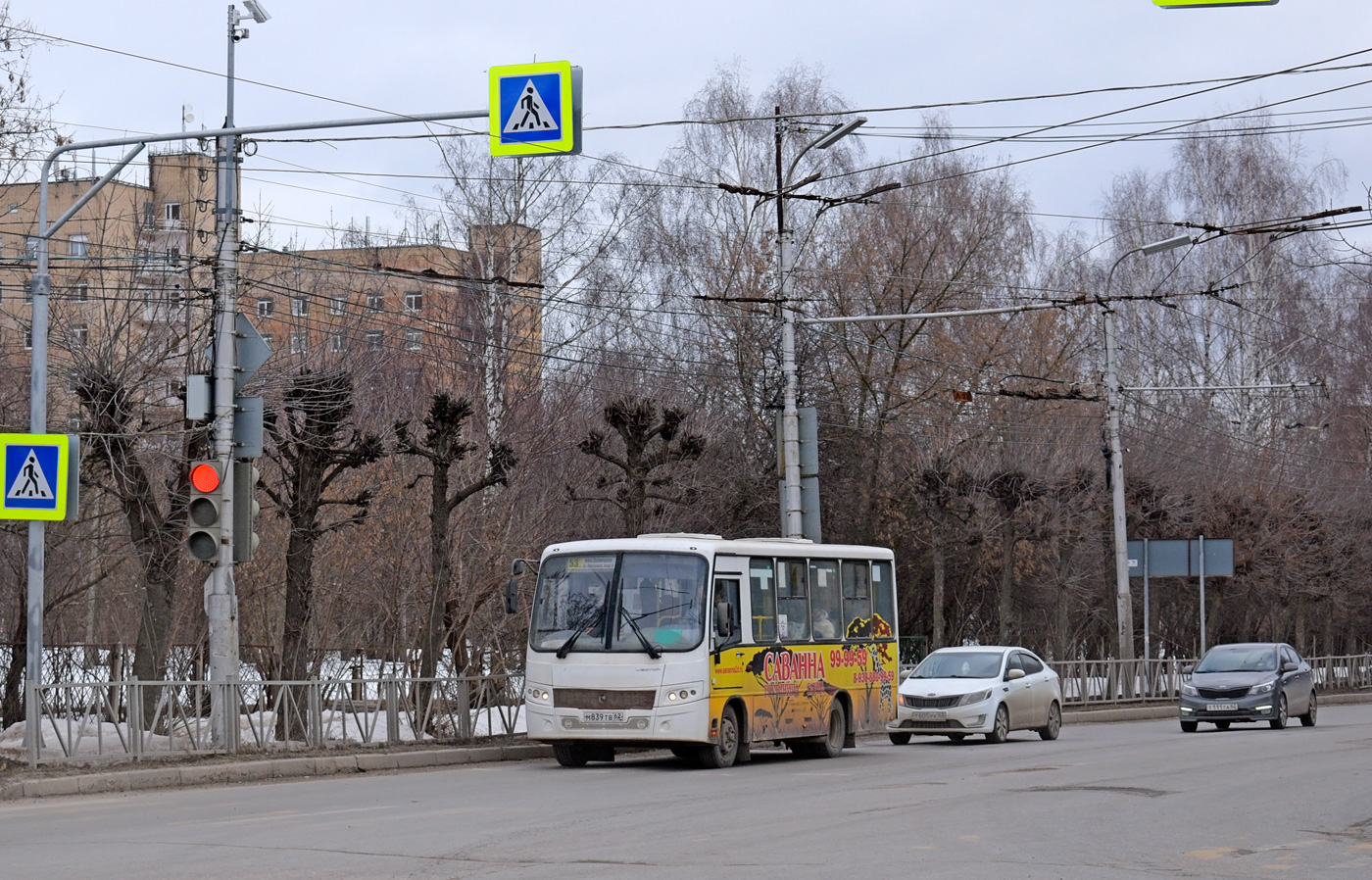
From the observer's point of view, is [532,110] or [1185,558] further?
[1185,558]

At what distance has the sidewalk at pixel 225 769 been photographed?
16.1m

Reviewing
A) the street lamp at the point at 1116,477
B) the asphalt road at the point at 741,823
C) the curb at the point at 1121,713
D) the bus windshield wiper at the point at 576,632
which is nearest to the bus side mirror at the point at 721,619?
the bus windshield wiper at the point at 576,632

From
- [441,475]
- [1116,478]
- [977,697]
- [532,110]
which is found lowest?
[977,697]

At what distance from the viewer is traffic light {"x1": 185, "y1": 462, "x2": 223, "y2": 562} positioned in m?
18.4

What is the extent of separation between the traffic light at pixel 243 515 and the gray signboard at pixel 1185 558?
24.5 metres

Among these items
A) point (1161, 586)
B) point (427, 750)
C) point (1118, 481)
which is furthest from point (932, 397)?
point (427, 750)

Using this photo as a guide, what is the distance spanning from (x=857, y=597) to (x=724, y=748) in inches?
157

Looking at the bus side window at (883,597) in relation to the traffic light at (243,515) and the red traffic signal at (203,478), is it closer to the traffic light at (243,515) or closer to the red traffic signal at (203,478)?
the traffic light at (243,515)

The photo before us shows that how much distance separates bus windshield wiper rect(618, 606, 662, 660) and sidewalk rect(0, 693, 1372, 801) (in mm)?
3068

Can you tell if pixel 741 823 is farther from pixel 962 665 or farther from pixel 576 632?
pixel 962 665

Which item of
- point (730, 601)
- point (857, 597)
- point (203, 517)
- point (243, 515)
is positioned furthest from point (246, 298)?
point (730, 601)

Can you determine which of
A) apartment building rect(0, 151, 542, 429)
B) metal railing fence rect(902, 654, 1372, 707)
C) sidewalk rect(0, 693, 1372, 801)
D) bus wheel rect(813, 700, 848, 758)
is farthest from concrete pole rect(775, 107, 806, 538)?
metal railing fence rect(902, 654, 1372, 707)

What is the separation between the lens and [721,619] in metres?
19.3

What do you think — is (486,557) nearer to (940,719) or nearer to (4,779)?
(940,719)
